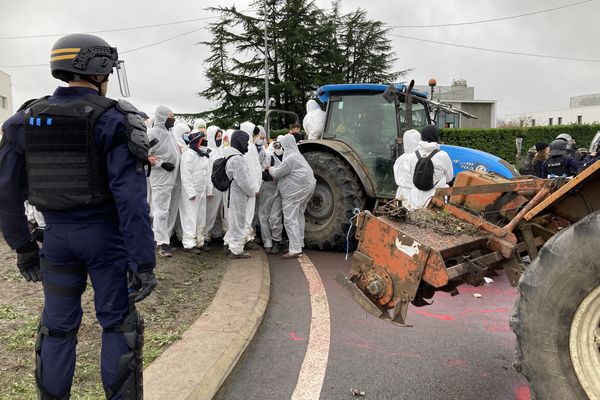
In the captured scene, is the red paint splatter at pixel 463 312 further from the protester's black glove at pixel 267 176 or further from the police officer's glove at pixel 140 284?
the protester's black glove at pixel 267 176

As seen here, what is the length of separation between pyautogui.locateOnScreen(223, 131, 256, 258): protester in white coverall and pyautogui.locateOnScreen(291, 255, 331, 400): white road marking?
1409 millimetres

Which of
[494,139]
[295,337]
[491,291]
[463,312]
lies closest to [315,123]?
[491,291]

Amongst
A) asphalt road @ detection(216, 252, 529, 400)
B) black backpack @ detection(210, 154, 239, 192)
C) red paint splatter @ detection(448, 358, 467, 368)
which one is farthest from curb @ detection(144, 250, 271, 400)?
black backpack @ detection(210, 154, 239, 192)

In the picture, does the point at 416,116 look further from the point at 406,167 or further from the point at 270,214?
the point at 270,214

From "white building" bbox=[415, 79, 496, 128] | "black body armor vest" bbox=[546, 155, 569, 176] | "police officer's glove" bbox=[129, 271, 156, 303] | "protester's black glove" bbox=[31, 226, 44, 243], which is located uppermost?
"white building" bbox=[415, 79, 496, 128]

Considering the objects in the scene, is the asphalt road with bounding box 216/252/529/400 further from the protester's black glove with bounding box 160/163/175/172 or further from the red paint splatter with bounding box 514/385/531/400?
the protester's black glove with bounding box 160/163/175/172

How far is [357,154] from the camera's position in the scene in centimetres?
707

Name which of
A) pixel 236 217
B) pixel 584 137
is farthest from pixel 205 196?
pixel 584 137

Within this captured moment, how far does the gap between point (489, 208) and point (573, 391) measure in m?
1.50

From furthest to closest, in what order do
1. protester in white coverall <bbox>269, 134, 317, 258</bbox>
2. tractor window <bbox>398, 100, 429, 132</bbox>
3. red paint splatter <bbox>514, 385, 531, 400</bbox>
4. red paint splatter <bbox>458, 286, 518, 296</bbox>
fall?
1. tractor window <bbox>398, 100, 429, 132</bbox>
2. protester in white coverall <bbox>269, 134, 317, 258</bbox>
3. red paint splatter <bbox>458, 286, 518, 296</bbox>
4. red paint splatter <bbox>514, 385, 531, 400</bbox>

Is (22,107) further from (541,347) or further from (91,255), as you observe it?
(541,347)

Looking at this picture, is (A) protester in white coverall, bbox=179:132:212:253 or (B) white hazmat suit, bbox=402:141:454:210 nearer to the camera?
(B) white hazmat suit, bbox=402:141:454:210

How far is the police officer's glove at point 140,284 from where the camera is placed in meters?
2.33

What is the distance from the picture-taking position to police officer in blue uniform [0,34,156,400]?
229 cm
